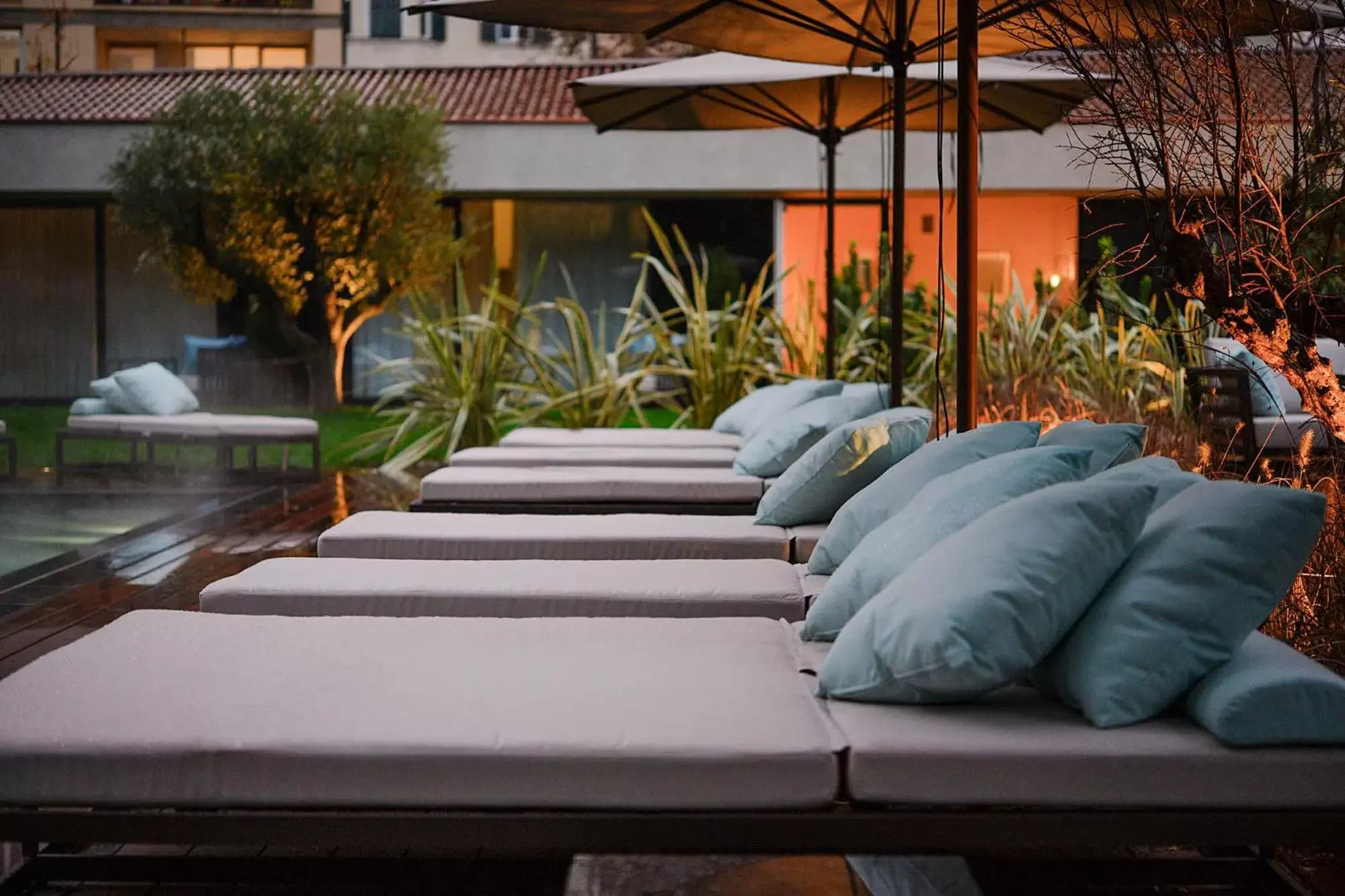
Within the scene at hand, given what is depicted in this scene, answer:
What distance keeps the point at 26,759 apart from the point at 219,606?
128 cm

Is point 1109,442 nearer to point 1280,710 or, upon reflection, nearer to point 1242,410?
point 1280,710

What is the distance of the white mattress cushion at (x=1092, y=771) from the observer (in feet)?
6.61

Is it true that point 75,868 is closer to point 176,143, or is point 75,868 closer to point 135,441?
point 135,441

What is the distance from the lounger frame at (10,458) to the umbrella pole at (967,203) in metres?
4.34

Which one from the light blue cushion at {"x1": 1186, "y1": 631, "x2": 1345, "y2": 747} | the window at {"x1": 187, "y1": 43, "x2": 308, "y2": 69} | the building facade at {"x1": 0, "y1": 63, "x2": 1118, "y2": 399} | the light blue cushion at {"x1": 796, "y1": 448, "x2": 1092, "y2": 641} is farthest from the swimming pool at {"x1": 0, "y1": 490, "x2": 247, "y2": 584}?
the building facade at {"x1": 0, "y1": 63, "x2": 1118, "y2": 399}

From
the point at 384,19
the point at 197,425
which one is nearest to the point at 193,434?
the point at 197,425

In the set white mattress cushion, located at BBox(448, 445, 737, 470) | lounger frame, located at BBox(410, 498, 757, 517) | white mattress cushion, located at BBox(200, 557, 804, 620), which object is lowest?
white mattress cushion, located at BBox(200, 557, 804, 620)

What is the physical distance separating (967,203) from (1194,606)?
79.4 inches

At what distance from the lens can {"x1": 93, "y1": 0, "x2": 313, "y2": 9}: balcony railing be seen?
798 cm

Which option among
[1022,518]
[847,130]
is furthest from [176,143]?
[1022,518]

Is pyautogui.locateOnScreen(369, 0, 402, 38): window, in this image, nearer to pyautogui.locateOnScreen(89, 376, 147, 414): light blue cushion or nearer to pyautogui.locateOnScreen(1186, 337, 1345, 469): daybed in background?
pyautogui.locateOnScreen(89, 376, 147, 414): light blue cushion

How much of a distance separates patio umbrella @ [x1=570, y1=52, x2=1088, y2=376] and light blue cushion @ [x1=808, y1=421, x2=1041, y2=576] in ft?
11.6

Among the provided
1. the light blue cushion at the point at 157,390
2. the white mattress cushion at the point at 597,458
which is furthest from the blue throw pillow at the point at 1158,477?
the light blue cushion at the point at 157,390

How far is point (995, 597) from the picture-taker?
2.13m
